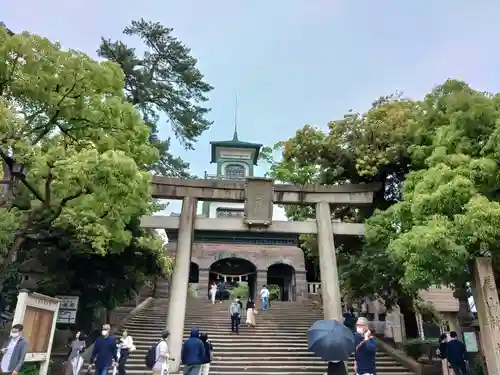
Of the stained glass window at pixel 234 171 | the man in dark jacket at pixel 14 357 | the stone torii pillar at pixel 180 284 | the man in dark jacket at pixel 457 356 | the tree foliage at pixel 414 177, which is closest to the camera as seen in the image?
the man in dark jacket at pixel 14 357

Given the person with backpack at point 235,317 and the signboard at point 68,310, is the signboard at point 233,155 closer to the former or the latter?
the person with backpack at point 235,317

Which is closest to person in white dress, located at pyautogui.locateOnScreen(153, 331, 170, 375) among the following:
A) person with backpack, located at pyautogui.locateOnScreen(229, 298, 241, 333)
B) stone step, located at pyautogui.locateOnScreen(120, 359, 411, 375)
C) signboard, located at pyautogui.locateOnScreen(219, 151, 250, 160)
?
stone step, located at pyautogui.locateOnScreen(120, 359, 411, 375)

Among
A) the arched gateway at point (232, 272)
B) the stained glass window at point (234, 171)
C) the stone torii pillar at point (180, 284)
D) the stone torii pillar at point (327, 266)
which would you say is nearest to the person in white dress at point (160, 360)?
the stone torii pillar at point (180, 284)

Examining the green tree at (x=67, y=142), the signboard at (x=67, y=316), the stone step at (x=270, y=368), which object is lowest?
the stone step at (x=270, y=368)

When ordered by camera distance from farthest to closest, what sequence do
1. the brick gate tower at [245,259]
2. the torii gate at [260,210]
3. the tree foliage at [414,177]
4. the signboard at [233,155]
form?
the signboard at [233,155], the brick gate tower at [245,259], the torii gate at [260,210], the tree foliage at [414,177]

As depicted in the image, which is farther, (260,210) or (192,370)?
(260,210)

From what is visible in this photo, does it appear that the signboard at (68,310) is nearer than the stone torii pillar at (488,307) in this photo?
No

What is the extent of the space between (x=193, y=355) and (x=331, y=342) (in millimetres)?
2650

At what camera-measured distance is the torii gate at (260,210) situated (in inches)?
535

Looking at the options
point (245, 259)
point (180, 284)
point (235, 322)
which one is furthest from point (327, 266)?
point (245, 259)

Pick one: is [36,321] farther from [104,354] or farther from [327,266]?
[327,266]

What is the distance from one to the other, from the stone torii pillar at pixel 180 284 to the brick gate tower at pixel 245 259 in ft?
→ 40.4

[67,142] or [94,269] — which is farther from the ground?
[67,142]

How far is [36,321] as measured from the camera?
28.7 feet
